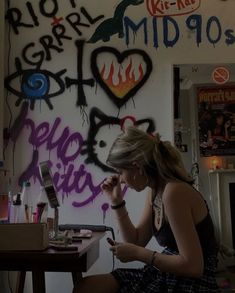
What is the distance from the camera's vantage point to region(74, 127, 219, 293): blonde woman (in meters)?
1.18

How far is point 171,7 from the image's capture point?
211cm

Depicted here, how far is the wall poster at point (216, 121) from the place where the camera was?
1988 mm

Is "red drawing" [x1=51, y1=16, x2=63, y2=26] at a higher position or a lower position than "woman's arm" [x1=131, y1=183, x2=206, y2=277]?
higher

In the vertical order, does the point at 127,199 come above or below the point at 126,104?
below

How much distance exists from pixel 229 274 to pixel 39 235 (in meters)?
1.00

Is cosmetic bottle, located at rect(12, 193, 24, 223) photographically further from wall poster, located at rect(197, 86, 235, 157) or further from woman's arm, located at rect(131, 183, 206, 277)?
wall poster, located at rect(197, 86, 235, 157)

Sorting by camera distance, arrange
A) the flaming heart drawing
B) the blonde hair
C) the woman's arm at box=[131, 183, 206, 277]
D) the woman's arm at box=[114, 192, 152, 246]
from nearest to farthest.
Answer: the woman's arm at box=[131, 183, 206, 277]
the blonde hair
the woman's arm at box=[114, 192, 152, 246]
the flaming heart drawing

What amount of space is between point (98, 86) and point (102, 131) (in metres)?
0.23

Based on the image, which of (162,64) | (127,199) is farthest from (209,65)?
(127,199)

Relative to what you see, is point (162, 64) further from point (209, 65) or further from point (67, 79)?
point (67, 79)

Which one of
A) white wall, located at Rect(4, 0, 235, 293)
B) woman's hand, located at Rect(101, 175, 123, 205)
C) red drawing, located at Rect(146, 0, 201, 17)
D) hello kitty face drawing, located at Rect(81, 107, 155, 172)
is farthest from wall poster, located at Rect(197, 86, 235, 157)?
woman's hand, located at Rect(101, 175, 123, 205)

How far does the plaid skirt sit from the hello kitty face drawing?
2.52 ft

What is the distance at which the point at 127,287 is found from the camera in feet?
4.40

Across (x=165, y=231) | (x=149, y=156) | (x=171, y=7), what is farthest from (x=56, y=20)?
(x=165, y=231)
